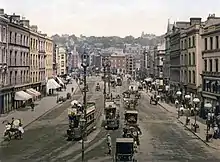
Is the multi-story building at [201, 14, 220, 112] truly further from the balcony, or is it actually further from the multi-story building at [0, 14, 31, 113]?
the multi-story building at [0, 14, 31, 113]

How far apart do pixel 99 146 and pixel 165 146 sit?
5.76m

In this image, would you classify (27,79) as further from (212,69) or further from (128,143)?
(128,143)

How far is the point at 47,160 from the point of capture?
32844mm

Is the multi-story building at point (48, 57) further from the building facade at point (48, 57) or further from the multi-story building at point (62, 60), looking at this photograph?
the multi-story building at point (62, 60)

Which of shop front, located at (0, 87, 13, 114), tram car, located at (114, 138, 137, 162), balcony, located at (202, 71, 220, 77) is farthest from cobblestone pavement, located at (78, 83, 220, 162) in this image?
shop front, located at (0, 87, 13, 114)

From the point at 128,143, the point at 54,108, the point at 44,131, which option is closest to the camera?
the point at 128,143

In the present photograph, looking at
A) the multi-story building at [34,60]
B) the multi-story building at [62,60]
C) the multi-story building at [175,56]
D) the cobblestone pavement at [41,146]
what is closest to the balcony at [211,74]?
the cobblestone pavement at [41,146]

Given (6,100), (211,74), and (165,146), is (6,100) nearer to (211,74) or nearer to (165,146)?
(211,74)

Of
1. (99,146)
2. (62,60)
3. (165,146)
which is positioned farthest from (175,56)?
(62,60)

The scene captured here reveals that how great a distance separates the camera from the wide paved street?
111ft

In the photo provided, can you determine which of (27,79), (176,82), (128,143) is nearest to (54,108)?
(27,79)

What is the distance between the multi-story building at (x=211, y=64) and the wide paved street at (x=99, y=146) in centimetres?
976

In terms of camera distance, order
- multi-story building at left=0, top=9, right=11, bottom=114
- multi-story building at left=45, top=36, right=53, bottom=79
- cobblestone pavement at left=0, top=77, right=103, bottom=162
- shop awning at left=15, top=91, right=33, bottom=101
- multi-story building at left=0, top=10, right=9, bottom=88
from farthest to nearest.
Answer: multi-story building at left=45, top=36, right=53, bottom=79, shop awning at left=15, top=91, right=33, bottom=101, multi-story building at left=0, top=10, right=9, bottom=88, multi-story building at left=0, top=9, right=11, bottom=114, cobblestone pavement at left=0, top=77, right=103, bottom=162

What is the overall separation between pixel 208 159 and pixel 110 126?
58.3ft
